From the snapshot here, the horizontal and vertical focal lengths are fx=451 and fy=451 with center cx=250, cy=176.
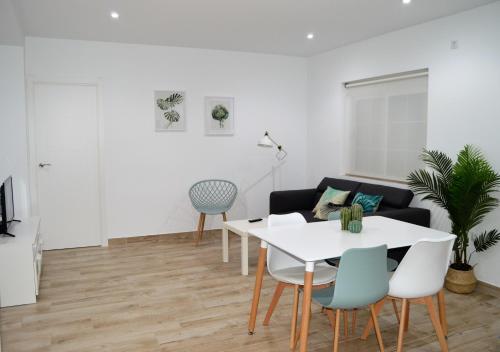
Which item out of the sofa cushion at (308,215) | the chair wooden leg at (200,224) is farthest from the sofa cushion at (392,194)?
the chair wooden leg at (200,224)

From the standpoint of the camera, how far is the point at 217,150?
250 inches

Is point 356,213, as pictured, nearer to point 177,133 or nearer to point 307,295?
point 307,295

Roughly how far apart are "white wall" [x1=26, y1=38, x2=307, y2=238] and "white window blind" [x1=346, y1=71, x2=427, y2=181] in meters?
1.06

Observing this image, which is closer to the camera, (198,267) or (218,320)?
(218,320)

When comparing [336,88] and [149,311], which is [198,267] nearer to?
[149,311]

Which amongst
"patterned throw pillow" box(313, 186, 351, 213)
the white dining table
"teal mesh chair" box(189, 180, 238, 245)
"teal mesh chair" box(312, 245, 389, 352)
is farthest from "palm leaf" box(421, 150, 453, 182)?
"teal mesh chair" box(189, 180, 238, 245)

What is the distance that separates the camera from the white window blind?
5.05 meters

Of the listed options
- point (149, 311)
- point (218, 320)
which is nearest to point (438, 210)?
point (218, 320)

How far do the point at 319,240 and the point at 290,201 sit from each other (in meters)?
3.08

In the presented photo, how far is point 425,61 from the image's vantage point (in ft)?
15.6

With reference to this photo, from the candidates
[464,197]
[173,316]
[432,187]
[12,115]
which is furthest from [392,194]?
[12,115]

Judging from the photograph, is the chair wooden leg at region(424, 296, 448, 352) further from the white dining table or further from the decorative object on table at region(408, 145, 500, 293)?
the decorative object on table at region(408, 145, 500, 293)

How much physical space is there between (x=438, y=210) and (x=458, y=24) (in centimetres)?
185

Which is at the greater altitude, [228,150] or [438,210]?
[228,150]
